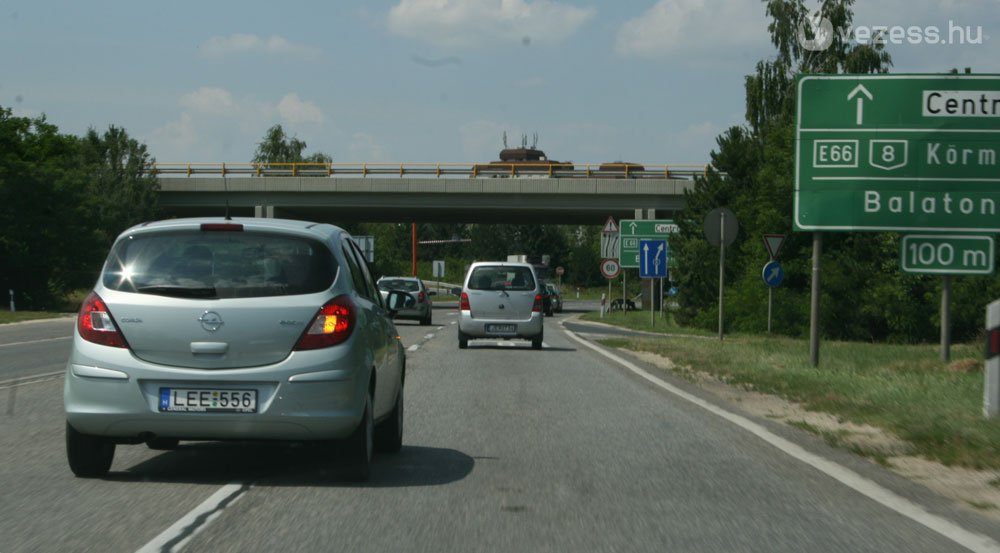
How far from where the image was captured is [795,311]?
35.9 metres

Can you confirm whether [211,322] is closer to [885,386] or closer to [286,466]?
[286,466]

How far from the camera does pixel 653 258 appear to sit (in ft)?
125

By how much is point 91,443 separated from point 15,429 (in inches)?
118

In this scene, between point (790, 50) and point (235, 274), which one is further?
point (790, 50)

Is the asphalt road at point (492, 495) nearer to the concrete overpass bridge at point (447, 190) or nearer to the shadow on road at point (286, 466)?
A: the shadow on road at point (286, 466)

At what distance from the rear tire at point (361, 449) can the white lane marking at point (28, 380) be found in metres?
7.93

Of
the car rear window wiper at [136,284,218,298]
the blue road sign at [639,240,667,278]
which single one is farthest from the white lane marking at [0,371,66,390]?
the blue road sign at [639,240,667,278]

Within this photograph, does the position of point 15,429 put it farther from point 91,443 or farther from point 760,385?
point 760,385

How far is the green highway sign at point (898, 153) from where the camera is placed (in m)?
17.0

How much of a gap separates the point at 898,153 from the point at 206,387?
12835 mm

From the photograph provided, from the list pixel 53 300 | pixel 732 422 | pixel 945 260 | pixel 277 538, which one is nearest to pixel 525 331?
pixel 945 260

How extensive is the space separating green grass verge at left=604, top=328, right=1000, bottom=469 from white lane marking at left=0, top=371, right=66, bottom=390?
8.82m

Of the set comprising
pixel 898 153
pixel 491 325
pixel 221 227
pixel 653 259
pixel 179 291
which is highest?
pixel 898 153

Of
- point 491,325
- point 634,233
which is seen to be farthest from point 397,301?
point 634,233
